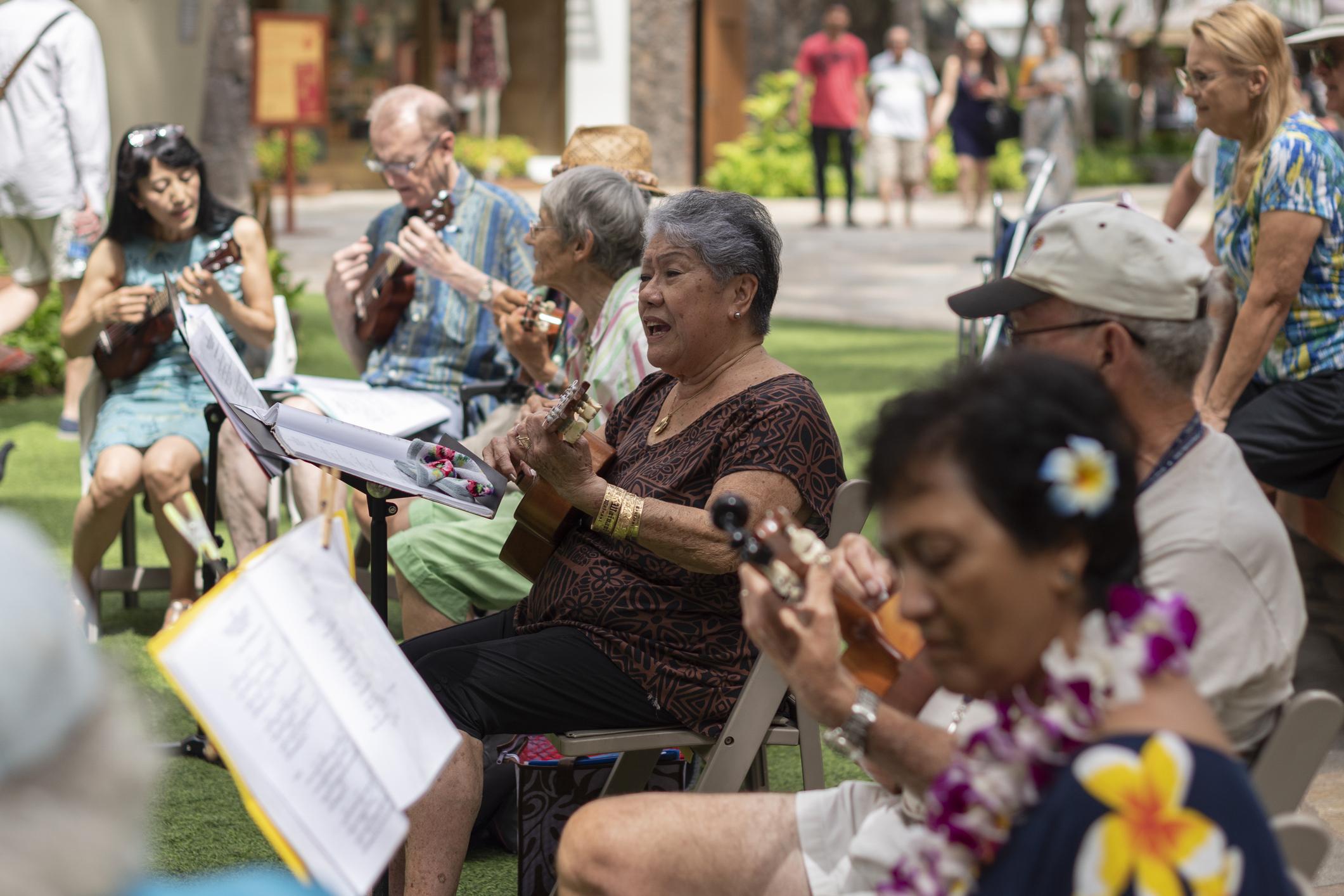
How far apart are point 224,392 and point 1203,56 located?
2837 mm

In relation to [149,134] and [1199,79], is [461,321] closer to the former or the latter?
[149,134]

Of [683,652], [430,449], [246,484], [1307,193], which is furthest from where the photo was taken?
[246,484]

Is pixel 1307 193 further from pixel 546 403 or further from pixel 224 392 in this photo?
pixel 224 392

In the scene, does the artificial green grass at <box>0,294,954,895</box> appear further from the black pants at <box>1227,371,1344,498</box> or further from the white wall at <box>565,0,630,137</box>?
the white wall at <box>565,0,630,137</box>

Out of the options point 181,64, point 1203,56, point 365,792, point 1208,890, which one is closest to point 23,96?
point 181,64

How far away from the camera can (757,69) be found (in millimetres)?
23516

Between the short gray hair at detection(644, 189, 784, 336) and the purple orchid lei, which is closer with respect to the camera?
the purple orchid lei

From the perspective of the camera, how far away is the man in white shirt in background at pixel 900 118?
1678 cm

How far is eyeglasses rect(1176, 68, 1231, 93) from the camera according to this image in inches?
162

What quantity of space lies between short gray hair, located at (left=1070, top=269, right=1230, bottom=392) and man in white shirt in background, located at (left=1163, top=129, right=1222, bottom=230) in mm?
3307

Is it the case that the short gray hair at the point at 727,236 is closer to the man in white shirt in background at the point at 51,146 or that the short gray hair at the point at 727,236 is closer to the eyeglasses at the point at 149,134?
the eyeglasses at the point at 149,134

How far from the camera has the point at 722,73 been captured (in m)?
22.4

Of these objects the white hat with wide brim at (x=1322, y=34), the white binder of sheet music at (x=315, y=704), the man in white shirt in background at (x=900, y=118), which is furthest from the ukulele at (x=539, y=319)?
the man in white shirt in background at (x=900, y=118)

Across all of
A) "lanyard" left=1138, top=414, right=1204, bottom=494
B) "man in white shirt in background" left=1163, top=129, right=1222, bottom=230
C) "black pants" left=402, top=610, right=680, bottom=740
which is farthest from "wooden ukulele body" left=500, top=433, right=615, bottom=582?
"man in white shirt in background" left=1163, top=129, right=1222, bottom=230
